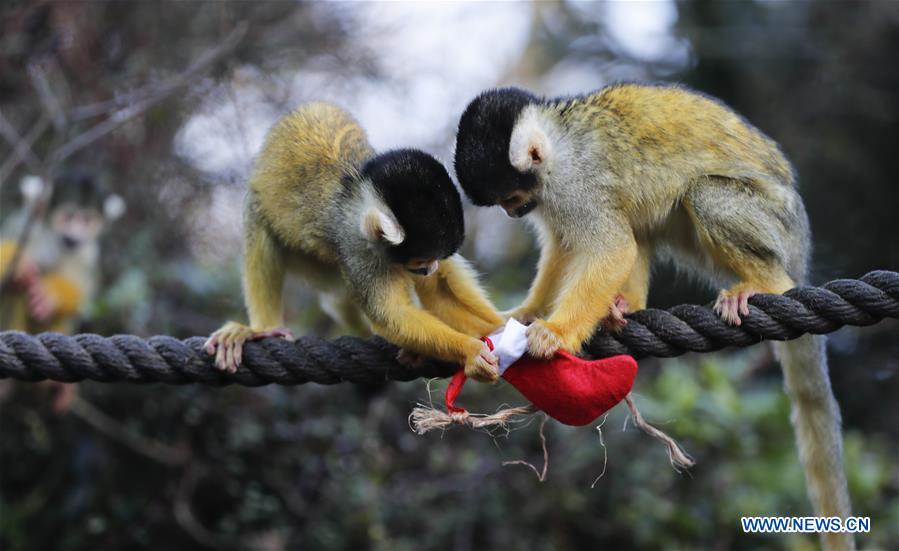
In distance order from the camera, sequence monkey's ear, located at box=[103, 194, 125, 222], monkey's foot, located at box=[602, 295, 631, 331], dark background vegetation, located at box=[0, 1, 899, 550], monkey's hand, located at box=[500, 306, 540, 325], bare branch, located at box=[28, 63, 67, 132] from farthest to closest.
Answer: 1. monkey's ear, located at box=[103, 194, 125, 222]
2. dark background vegetation, located at box=[0, 1, 899, 550]
3. bare branch, located at box=[28, 63, 67, 132]
4. monkey's hand, located at box=[500, 306, 540, 325]
5. monkey's foot, located at box=[602, 295, 631, 331]

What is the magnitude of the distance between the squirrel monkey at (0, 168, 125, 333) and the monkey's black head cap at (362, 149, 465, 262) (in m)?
3.46

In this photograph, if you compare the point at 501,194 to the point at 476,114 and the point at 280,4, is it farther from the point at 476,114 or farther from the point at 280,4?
the point at 280,4

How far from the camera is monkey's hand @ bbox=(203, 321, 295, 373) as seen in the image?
10.1 feet

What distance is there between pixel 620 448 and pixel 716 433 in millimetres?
689

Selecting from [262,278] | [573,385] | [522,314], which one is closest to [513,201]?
[522,314]

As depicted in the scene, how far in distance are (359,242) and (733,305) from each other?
54.4 inches

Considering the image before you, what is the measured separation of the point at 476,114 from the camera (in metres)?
2.98

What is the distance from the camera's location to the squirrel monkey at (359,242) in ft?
9.21

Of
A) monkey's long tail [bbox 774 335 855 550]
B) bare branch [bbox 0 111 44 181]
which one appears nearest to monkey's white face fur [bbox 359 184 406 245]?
monkey's long tail [bbox 774 335 855 550]

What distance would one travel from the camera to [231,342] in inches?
125

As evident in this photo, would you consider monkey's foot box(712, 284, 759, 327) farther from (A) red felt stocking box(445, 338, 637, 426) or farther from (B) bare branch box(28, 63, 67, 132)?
(B) bare branch box(28, 63, 67, 132)

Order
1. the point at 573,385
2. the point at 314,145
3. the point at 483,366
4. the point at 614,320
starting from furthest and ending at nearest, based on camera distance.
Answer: the point at 314,145 < the point at 614,320 < the point at 483,366 < the point at 573,385

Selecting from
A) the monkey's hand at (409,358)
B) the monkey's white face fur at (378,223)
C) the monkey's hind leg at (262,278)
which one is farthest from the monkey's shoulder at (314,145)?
the monkey's hand at (409,358)

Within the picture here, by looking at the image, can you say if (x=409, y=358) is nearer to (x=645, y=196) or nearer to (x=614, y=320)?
(x=614, y=320)
